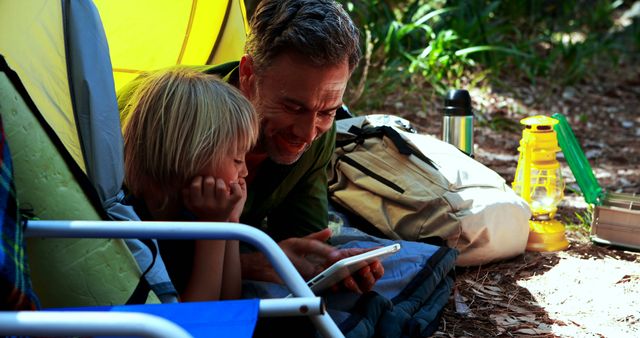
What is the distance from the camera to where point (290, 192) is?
2998mm

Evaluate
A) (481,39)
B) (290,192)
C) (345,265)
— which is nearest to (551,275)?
(290,192)

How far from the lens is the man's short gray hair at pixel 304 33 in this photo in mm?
2514

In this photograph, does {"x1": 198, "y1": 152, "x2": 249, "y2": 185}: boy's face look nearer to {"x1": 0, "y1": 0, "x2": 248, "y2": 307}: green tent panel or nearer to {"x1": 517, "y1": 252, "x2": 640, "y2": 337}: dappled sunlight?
{"x1": 0, "y1": 0, "x2": 248, "y2": 307}: green tent panel

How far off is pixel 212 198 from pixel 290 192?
2.78 ft

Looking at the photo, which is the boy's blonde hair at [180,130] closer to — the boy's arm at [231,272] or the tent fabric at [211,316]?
the boy's arm at [231,272]

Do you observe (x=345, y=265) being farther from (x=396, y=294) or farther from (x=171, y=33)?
(x=171, y=33)

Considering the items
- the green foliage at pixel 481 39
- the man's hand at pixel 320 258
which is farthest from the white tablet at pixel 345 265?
the green foliage at pixel 481 39

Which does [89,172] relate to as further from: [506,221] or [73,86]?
[506,221]

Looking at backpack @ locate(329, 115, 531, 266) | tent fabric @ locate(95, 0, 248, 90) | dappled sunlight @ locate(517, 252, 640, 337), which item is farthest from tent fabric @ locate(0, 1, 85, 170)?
dappled sunlight @ locate(517, 252, 640, 337)

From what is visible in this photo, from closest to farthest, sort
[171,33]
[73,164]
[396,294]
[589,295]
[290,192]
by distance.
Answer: [73,164] < [396,294] < [290,192] < [589,295] < [171,33]

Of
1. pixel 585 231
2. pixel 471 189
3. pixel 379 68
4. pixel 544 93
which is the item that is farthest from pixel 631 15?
pixel 471 189

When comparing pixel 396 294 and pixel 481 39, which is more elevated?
pixel 481 39

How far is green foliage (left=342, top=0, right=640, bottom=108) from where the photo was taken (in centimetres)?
568

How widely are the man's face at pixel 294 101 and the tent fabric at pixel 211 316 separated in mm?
915
